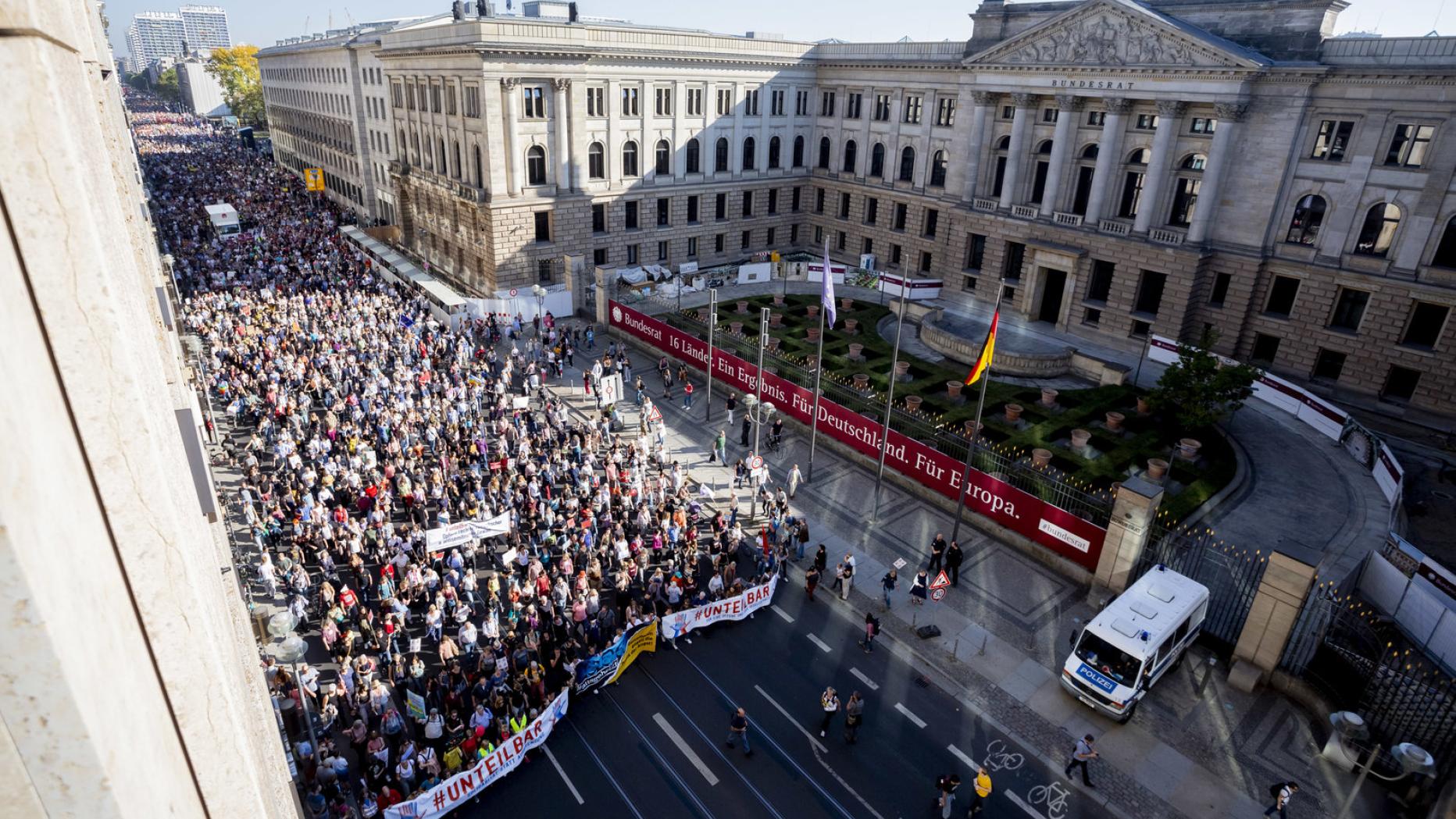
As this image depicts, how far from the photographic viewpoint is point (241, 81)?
135625 millimetres

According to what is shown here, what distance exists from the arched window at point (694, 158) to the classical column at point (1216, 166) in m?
32.5

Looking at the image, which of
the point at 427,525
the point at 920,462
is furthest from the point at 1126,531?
the point at 427,525

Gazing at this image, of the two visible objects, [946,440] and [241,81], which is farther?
[241,81]

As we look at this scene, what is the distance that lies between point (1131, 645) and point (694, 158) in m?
47.8

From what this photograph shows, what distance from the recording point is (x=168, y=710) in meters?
3.11

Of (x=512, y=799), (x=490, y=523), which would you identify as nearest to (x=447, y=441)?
(x=490, y=523)

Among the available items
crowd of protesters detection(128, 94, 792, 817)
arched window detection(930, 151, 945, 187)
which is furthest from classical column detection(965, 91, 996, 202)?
crowd of protesters detection(128, 94, 792, 817)

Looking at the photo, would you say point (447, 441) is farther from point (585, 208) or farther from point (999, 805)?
point (585, 208)

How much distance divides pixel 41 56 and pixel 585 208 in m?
53.4

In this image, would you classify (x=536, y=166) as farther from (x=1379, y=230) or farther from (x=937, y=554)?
(x=1379, y=230)

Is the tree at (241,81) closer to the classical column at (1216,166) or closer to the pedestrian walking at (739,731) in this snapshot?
the classical column at (1216,166)

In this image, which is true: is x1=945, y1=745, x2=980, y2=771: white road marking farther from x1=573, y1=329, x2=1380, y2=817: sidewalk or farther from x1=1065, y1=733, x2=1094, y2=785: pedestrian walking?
x1=1065, y1=733, x2=1094, y2=785: pedestrian walking

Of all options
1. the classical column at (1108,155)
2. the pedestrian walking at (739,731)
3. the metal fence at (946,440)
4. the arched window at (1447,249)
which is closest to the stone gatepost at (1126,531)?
the metal fence at (946,440)

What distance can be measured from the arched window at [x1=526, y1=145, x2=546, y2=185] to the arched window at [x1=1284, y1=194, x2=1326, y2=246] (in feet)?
140
